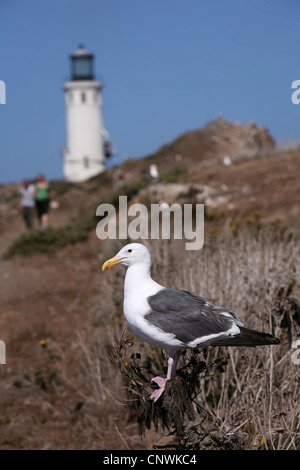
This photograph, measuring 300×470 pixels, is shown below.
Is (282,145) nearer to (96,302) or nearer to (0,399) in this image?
(96,302)

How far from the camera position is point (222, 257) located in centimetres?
690

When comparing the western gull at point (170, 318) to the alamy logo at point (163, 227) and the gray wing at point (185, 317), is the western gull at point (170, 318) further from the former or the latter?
the alamy logo at point (163, 227)

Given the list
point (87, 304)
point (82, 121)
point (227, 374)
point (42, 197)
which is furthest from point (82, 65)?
point (227, 374)

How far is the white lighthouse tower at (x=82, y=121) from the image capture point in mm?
53312

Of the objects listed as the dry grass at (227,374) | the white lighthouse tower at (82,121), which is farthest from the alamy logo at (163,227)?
the white lighthouse tower at (82,121)

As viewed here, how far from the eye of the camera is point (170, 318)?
452 centimetres

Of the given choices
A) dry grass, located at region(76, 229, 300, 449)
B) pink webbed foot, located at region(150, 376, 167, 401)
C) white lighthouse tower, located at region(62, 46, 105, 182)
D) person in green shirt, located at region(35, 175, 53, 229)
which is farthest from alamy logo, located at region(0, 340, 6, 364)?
white lighthouse tower, located at region(62, 46, 105, 182)

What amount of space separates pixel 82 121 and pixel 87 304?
4356 cm

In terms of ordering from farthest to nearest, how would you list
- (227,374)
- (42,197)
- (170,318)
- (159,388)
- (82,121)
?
(82,121) < (42,197) < (227,374) < (159,388) < (170,318)

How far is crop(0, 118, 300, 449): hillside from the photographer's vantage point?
7.74 meters

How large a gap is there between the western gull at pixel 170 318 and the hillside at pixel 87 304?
1.04m

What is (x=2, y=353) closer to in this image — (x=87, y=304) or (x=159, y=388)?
(x=87, y=304)

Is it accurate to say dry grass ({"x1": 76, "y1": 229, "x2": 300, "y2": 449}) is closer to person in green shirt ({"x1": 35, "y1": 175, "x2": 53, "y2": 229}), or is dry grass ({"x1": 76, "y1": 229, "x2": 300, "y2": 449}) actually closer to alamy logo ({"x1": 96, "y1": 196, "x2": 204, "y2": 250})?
alamy logo ({"x1": 96, "y1": 196, "x2": 204, "y2": 250})

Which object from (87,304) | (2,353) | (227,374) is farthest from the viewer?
(87,304)
